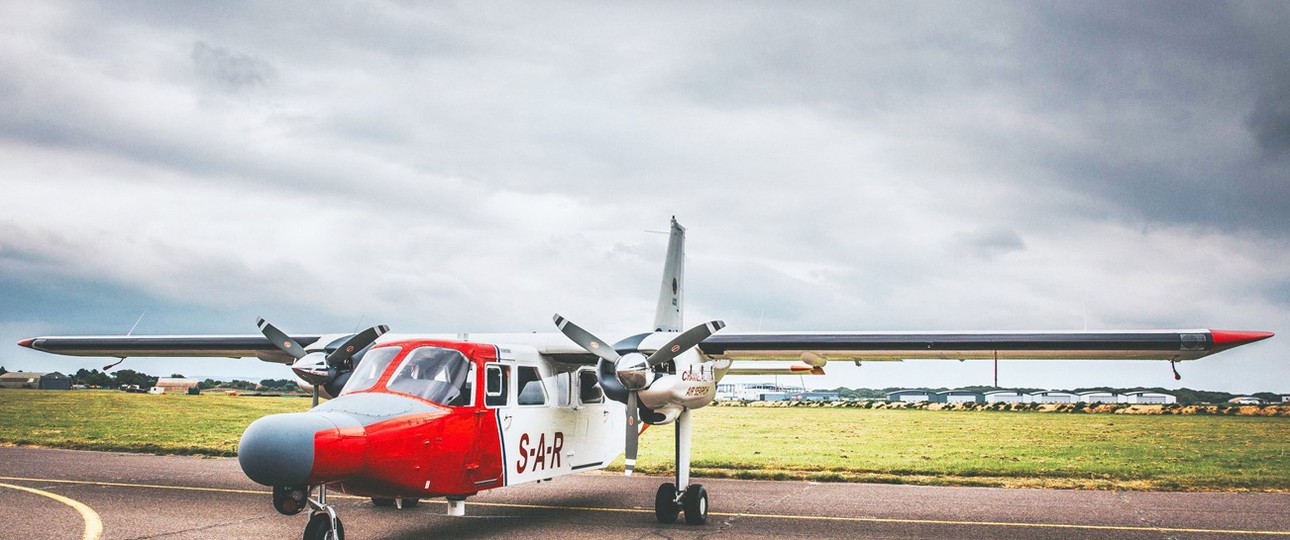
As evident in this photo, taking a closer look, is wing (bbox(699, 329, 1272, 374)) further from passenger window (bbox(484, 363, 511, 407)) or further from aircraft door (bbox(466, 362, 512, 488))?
aircraft door (bbox(466, 362, 512, 488))

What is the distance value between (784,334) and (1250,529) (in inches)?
272

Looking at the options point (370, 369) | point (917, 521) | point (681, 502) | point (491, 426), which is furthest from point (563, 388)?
point (917, 521)

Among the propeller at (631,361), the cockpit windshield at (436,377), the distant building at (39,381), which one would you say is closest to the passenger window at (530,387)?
the propeller at (631,361)

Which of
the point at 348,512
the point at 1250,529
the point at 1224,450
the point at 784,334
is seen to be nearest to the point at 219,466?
the point at 348,512

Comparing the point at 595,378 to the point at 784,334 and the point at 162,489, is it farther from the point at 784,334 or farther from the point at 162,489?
the point at 162,489

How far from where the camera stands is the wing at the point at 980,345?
12.1 metres

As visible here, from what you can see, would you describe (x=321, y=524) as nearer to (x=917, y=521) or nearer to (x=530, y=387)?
(x=530, y=387)

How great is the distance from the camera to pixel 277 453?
724cm

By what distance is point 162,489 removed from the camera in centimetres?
1477

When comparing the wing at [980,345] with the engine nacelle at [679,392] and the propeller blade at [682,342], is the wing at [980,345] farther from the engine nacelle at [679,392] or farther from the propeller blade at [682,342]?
the propeller blade at [682,342]

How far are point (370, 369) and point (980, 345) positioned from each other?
28.3 feet

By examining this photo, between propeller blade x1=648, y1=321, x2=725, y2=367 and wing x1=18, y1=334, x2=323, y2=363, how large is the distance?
6.85m

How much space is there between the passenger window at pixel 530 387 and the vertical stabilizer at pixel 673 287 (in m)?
3.56

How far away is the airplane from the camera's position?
8047 mm
